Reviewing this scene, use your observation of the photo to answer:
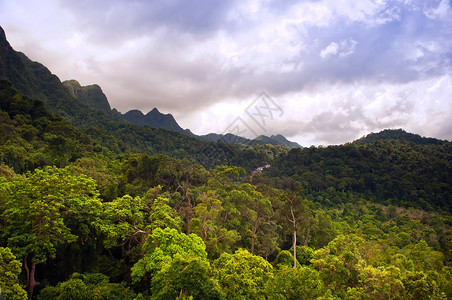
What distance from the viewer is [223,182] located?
107 ft

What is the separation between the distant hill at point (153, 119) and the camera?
7185 inches

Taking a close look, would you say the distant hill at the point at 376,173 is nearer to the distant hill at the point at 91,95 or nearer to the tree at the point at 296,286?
the tree at the point at 296,286

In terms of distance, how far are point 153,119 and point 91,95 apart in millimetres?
44005

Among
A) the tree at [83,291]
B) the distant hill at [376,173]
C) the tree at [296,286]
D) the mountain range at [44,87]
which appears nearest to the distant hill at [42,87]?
the mountain range at [44,87]

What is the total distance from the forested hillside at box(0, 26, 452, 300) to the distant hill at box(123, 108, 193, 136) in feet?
449

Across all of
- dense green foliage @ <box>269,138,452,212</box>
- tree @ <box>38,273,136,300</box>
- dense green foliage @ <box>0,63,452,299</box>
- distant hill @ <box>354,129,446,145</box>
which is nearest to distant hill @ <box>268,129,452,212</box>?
dense green foliage @ <box>269,138,452,212</box>

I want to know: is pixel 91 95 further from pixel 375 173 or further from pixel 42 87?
pixel 375 173

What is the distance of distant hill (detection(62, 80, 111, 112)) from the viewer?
150387mm

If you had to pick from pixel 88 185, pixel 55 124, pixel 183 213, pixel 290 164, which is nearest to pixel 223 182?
pixel 183 213

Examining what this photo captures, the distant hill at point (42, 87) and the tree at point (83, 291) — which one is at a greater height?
the distant hill at point (42, 87)

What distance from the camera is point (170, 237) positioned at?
12.7 metres

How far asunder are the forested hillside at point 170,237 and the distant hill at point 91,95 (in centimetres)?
11610

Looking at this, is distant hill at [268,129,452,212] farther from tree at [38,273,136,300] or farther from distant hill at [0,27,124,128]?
distant hill at [0,27,124,128]

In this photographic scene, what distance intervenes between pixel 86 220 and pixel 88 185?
6.71 ft
